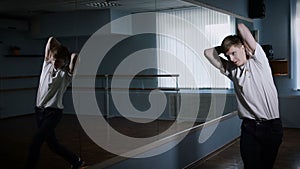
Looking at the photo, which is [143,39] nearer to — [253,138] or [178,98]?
[178,98]

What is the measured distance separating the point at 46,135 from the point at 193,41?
2965mm

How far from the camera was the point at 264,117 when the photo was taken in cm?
252

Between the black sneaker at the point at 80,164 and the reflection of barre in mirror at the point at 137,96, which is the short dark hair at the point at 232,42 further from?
the black sneaker at the point at 80,164

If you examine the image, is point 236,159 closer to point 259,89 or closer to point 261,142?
point 261,142

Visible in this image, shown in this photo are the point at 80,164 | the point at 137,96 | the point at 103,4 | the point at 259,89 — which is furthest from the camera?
the point at 137,96

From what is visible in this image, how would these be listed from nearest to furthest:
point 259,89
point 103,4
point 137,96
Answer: point 259,89 < point 103,4 < point 137,96

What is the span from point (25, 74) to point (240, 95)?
1619 mm

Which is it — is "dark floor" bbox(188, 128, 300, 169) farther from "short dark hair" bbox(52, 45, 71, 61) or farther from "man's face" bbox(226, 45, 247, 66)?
"short dark hair" bbox(52, 45, 71, 61)

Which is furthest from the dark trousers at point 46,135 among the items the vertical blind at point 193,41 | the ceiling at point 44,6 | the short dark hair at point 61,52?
the vertical blind at point 193,41

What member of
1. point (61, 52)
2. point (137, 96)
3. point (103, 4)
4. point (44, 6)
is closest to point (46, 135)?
point (61, 52)

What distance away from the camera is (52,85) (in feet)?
8.73

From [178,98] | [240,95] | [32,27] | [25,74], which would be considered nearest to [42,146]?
[25,74]

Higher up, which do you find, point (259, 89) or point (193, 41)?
point (193, 41)

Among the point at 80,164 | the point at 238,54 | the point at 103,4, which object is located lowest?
the point at 80,164
